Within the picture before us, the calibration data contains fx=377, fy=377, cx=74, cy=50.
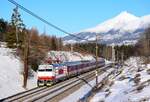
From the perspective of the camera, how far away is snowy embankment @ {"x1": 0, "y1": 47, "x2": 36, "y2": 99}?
4569 cm

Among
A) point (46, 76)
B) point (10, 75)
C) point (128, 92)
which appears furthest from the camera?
point (10, 75)

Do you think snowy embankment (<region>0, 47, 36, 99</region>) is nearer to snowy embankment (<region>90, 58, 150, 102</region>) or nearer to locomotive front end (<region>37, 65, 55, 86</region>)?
locomotive front end (<region>37, 65, 55, 86</region>)

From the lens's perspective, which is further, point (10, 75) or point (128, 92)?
point (10, 75)

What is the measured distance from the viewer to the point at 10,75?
178 ft

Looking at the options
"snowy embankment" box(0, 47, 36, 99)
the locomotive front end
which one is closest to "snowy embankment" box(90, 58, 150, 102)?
"snowy embankment" box(0, 47, 36, 99)

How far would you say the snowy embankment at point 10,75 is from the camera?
150 feet

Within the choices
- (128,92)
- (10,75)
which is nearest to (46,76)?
(10,75)

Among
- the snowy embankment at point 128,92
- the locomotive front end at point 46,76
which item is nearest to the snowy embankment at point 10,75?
the locomotive front end at point 46,76

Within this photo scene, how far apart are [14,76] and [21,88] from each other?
259 inches

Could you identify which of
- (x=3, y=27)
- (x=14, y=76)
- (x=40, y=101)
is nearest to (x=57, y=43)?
(x=3, y=27)

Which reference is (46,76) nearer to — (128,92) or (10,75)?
(10,75)

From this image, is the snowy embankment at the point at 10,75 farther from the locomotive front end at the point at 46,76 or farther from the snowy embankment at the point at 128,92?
the snowy embankment at the point at 128,92

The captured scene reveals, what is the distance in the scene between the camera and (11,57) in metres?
65.8

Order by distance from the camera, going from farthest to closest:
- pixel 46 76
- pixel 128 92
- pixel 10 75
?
1. pixel 10 75
2. pixel 46 76
3. pixel 128 92
